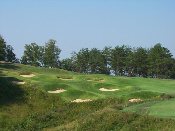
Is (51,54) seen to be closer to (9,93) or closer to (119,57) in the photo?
(119,57)

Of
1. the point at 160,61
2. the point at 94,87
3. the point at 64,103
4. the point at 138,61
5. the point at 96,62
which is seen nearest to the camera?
the point at 64,103

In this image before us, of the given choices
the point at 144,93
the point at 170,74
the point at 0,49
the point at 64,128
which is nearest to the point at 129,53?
the point at 170,74

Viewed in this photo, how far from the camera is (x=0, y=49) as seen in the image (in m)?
70.2

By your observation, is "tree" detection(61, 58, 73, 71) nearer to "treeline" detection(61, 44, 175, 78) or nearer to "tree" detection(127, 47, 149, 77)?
"treeline" detection(61, 44, 175, 78)

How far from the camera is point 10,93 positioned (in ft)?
95.4

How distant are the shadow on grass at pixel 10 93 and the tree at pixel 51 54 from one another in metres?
56.5

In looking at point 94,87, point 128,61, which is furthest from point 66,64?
point 94,87

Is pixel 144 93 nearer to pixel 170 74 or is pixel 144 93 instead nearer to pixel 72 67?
pixel 170 74

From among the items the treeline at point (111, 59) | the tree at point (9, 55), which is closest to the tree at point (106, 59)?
the treeline at point (111, 59)

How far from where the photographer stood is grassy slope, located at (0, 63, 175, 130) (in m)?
20.5

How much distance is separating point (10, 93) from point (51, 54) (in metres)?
60.4

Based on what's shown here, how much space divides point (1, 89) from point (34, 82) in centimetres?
465

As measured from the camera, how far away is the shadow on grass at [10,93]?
2758 centimetres

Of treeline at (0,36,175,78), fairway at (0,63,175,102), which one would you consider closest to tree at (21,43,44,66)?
treeline at (0,36,175,78)
